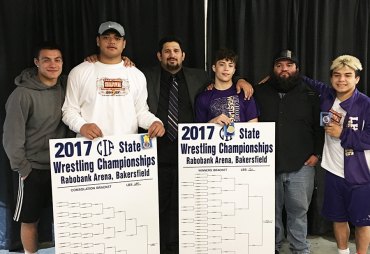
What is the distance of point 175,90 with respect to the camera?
2582 mm

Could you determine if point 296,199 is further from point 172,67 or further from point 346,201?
point 172,67

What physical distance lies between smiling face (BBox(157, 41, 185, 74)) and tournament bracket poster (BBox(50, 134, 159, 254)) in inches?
22.2

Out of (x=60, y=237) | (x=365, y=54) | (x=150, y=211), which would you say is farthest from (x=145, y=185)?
(x=365, y=54)

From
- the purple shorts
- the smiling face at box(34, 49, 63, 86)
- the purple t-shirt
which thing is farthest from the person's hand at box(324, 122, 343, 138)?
the smiling face at box(34, 49, 63, 86)

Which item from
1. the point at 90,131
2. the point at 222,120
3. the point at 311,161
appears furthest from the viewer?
the point at 311,161

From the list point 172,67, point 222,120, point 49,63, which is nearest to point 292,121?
point 222,120

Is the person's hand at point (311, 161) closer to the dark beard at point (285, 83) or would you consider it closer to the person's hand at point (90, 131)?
the dark beard at point (285, 83)

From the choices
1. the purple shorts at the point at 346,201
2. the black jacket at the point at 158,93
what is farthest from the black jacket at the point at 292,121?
the black jacket at the point at 158,93

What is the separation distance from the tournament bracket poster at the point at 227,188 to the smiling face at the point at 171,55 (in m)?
0.48

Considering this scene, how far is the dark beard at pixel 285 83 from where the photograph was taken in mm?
2471

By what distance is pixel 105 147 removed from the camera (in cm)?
221

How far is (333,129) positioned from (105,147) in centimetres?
142

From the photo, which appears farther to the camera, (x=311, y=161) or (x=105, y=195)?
(x=311, y=161)

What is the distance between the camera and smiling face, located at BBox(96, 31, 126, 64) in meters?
2.36
